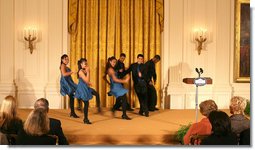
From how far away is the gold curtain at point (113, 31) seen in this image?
9812 millimetres

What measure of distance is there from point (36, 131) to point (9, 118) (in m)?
0.84

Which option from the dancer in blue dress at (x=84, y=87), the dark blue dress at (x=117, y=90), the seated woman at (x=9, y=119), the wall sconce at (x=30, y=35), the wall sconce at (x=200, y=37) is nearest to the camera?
the seated woman at (x=9, y=119)

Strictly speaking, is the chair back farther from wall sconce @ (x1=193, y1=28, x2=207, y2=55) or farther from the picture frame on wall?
the picture frame on wall

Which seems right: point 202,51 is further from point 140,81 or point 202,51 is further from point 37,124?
point 37,124

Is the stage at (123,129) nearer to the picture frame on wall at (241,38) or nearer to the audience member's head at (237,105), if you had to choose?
the picture frame on wall at (241,38)

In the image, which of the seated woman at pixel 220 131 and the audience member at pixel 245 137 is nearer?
the seated woman at pixel 220 131

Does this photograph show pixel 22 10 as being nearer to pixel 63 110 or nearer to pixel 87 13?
pixel 87 13

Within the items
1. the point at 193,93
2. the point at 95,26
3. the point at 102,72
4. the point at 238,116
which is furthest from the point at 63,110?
the point at 238,116

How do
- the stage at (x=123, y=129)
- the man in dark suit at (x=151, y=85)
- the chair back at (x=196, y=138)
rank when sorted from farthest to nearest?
the man in dark suit at (x=151, y=85)
the stage at (x=123, y=129)
the chair back at (x=196, y=138)

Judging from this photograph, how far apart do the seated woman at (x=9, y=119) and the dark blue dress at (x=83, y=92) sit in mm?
2550

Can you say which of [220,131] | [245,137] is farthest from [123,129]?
[220,131]

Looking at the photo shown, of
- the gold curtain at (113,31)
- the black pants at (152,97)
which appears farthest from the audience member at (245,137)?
the gold curtain at (113,31)

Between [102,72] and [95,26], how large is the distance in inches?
39.8

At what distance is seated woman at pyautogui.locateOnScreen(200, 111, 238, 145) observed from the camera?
410 cm
